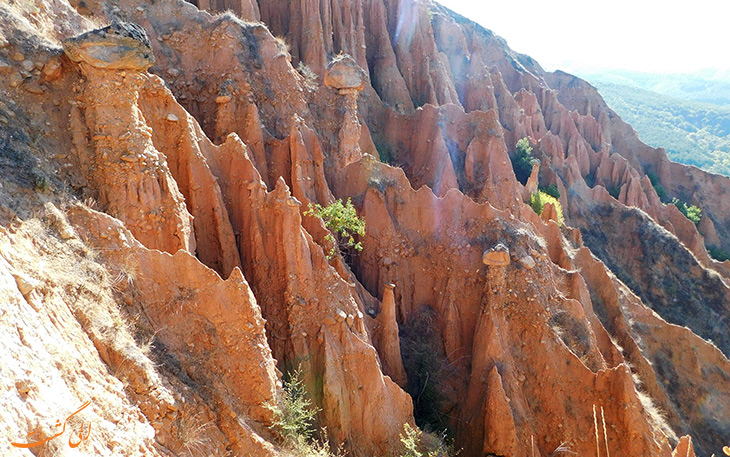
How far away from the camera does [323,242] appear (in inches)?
531

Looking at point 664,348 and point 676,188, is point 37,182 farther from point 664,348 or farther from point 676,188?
point 676,188

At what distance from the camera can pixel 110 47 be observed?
9.39 metres

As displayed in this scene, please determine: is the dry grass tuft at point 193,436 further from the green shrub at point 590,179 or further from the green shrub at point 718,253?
the green shrub at point 718,253

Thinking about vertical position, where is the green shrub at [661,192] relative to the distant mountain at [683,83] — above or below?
below

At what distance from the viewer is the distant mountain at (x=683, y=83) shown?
446 feet

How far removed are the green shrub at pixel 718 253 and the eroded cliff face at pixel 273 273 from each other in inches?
493

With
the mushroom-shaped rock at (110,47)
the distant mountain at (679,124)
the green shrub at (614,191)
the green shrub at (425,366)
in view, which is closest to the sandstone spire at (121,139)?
the mushroom-shaped rock at (110,47)

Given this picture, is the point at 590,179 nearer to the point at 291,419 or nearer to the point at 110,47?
the point at 291,419

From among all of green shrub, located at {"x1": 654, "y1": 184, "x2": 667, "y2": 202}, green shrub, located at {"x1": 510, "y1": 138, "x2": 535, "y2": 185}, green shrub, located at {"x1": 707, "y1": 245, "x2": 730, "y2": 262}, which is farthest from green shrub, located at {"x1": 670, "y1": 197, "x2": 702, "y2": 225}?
green shrub, located at {"x1": 510, "y1": 138, "x2": 535, "y2": 185}

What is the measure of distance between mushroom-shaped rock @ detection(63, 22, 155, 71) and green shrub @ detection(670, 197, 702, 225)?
43.4m

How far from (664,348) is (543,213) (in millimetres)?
8112

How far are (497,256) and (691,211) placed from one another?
37.2 metres

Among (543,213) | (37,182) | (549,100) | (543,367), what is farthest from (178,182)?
(549,100)

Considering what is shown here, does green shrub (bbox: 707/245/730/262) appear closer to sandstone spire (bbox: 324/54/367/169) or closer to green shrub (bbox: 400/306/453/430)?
sandstone spire (bbox: 324/54/367/169)
